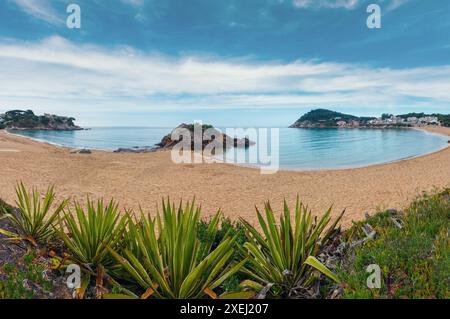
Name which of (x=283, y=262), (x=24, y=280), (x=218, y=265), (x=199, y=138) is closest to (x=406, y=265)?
(x=283, y=262)

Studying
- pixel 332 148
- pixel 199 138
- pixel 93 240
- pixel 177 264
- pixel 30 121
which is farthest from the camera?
pixel 30 121

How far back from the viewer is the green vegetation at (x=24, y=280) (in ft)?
10.1

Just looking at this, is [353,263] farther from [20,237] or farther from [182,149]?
[182,149]

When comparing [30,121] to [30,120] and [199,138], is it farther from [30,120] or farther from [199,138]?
[199,138]

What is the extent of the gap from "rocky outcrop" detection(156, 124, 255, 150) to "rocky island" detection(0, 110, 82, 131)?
307 feet

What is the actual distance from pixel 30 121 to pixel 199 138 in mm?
104726

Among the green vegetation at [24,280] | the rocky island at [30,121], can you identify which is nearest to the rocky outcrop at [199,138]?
the green vegetation at [24,280]

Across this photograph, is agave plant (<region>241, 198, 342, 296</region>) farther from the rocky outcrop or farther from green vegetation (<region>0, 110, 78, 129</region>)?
green vegetation (<region>0, 110, 78, 129</region>)

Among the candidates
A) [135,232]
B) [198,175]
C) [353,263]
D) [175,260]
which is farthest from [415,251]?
[198,175]

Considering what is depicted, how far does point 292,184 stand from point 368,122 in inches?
7619

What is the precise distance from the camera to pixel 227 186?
60.3 ft

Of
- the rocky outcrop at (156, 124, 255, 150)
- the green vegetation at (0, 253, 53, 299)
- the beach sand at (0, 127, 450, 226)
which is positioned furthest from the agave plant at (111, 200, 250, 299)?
the rocky outcrop at (156, 124, 255, 150)

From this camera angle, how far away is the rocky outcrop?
154 feet
